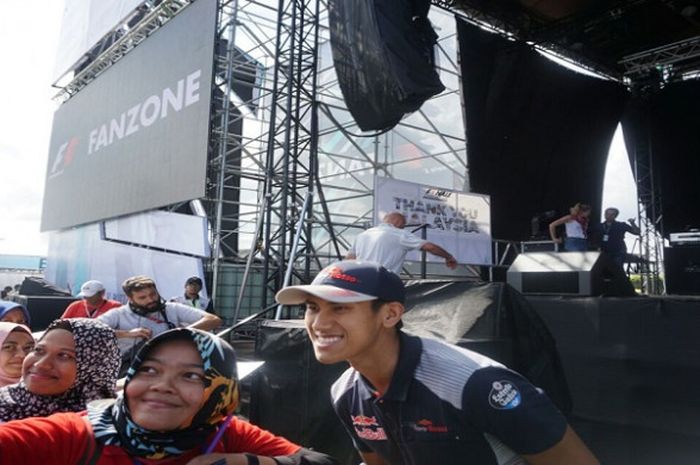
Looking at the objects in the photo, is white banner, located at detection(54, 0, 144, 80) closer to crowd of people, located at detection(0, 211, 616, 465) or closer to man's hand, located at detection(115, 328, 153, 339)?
man's hand, located at detection(115, 328, 153, 339)

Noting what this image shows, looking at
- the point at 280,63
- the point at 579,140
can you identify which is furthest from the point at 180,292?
the point at 579,140

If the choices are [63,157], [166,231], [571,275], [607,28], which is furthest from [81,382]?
[63,157]

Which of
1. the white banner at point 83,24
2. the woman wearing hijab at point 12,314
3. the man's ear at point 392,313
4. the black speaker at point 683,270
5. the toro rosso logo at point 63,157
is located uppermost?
the white banner at point 83,24

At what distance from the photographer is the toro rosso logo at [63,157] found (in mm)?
14828

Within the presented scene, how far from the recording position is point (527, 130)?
11.0 m

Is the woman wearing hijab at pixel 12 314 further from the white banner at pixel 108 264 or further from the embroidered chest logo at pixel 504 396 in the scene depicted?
the white banner at pixel 108 264

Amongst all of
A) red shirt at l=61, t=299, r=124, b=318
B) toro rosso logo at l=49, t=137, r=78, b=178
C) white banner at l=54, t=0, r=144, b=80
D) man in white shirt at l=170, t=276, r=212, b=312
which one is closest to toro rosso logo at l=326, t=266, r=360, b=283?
red shirt at l=61, t=299, r=124, b=318

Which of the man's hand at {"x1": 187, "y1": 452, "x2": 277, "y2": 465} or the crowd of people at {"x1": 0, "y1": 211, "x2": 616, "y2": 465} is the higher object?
the crowd of people at {"x1": 0, "y1": 211, "x2": 616, "y2": 465}

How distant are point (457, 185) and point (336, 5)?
4.75 meters

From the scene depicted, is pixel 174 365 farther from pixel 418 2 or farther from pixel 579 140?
pixel 579 140

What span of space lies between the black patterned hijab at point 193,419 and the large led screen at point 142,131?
26.0 feet

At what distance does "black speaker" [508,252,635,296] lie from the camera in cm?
406

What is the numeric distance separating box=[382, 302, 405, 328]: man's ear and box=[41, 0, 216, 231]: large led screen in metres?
7.84

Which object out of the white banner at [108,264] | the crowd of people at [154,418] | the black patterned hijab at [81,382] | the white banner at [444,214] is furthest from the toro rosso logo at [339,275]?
the white banner at [108,264]
